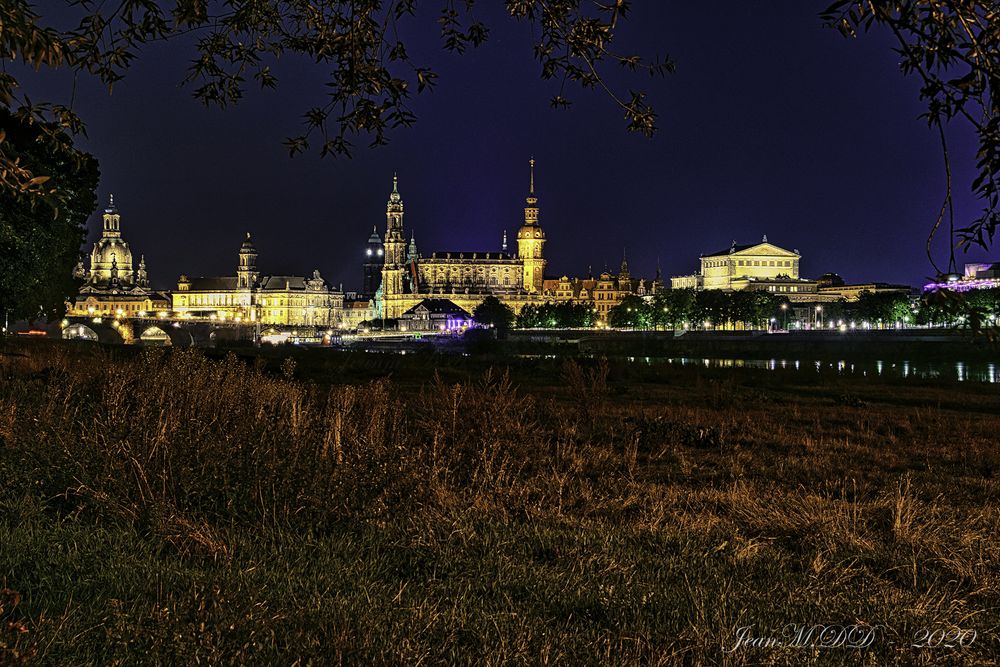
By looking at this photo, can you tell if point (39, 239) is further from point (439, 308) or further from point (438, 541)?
point (439, 308)

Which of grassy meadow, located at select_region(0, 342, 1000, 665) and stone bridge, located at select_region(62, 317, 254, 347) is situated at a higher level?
stone bridge, located at select_region(62, 317, 254, 347)

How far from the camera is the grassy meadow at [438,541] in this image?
4.59m

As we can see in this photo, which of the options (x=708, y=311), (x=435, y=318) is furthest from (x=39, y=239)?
(x=435, y=318)

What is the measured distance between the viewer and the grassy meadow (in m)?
4.59

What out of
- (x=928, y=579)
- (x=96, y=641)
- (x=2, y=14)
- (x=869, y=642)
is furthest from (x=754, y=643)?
(x=2, y=14)

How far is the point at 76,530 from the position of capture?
6539 mm

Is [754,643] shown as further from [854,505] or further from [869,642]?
[854,505]

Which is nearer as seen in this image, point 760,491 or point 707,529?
point 707,529

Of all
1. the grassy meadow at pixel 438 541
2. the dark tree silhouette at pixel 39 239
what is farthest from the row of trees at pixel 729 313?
the grassy meadow at pixel 438 541

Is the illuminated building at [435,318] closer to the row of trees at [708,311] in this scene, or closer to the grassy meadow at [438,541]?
the row of trees at [708,311]

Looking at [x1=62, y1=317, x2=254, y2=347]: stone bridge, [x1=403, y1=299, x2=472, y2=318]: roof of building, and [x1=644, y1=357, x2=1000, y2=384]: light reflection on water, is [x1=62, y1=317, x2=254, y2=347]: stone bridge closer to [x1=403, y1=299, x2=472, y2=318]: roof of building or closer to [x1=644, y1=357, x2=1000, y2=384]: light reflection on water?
[x1=403, y1=299, x2=472, y2=318]: roof of building

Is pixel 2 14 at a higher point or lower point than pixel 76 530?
higher

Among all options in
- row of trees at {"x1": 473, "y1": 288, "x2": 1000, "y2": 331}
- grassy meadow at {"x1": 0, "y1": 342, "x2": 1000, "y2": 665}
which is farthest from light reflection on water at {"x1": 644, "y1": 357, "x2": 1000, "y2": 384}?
row of trees at {"x1": 473, "y1": 288, "x2": 1000, "y2": 331}

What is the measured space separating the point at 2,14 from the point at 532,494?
608cm
